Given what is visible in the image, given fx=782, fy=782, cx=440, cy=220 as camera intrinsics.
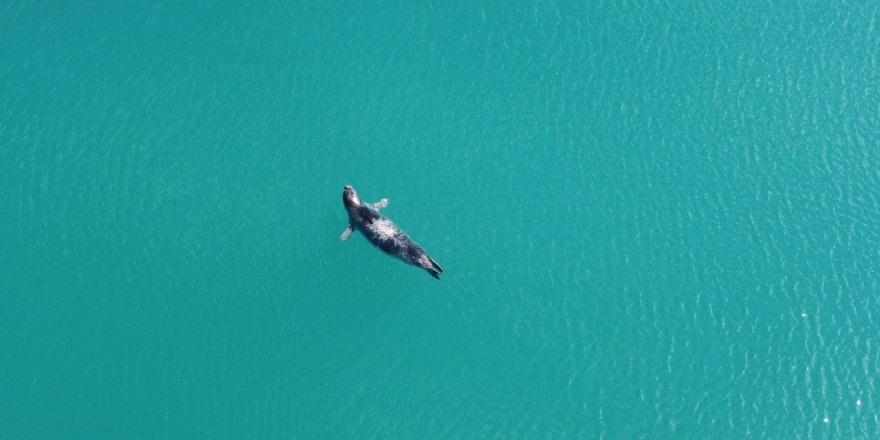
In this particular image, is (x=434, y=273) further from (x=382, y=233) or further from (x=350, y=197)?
(x=350, y=197)

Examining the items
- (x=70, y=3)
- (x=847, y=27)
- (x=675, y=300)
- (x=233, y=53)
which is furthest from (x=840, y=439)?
(x=70, y=3)

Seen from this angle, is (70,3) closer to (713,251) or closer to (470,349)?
(470,349)

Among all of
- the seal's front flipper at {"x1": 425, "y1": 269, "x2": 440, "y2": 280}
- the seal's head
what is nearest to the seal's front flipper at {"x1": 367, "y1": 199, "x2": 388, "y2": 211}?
the seal's head

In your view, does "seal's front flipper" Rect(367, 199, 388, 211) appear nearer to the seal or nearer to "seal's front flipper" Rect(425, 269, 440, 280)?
the seal

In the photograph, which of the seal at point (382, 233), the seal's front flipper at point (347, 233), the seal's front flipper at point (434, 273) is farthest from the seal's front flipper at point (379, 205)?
the seal's front flipper at point (434, 273)

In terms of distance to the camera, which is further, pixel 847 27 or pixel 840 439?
pixel 847 27

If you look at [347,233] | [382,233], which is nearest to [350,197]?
[347,233]

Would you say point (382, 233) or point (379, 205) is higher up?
point (379, 205)

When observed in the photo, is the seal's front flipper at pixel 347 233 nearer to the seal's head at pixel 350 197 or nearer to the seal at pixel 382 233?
the seal at pixel 382 233
